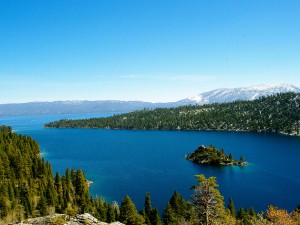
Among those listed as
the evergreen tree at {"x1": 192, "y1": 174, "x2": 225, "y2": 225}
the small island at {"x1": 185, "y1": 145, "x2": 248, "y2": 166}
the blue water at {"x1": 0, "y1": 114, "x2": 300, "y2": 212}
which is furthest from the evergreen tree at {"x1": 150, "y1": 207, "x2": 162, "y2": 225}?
the small island at {"x1": 185, "y1": 145, "x2": 248, "y2": 166}

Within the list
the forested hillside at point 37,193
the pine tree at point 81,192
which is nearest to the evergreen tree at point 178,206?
the forested hillside at point 37,193

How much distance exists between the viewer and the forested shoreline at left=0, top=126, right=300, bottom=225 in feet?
173

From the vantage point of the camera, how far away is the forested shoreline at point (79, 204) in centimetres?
5269

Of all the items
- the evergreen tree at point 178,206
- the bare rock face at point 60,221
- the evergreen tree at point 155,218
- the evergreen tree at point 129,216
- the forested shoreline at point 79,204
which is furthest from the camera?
the evergreen tree at point 178,206

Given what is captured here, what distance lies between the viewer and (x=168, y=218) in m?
79.1

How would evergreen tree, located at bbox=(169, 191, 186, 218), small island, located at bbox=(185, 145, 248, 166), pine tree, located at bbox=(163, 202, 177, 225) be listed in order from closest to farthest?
pine tree, located at bbox=(163, 202, 177, 225) < evergreen tree, located at bbox=(169, 191, 186, 218) < small island, located at bbox=(185, 145, 248, 166)

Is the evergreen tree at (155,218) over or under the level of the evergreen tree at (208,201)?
under

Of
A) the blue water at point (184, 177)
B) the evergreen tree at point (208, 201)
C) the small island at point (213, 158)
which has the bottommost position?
the blue water at point (184, 177)

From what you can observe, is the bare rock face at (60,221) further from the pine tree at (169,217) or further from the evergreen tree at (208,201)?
the pine tree at (169,217)

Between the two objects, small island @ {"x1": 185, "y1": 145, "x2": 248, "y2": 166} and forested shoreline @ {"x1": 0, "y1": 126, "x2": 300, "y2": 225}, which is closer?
forested shoreline @ {"x1": 0, "y1": 126, "x2": 300, "y2": 225}

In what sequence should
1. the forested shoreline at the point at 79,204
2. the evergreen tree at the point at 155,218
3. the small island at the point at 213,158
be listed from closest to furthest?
the forested shoreline at the point at 79,204 → the evergreen tree at the point at 155,218 → the small island at the point at 213,158

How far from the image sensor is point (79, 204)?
9988cm

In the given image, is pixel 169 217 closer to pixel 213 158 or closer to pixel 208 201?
pixel 208 201

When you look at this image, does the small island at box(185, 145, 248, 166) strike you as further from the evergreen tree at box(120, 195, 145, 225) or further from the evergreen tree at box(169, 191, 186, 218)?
the evergreen tree at box(120, 195, 145, 225)
